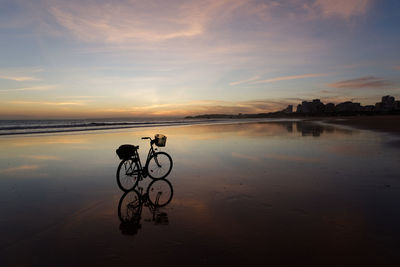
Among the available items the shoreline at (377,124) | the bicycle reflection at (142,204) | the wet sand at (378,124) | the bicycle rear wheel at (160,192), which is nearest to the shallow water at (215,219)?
the bicycle reflection at (142,204)

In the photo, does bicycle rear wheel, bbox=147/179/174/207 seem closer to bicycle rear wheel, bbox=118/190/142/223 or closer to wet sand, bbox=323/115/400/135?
bicycle rear wheel, bbox=118/190/142/223

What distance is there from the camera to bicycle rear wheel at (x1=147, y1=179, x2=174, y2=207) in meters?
6.86

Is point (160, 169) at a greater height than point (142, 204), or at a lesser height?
greater

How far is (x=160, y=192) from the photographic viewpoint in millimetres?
7750

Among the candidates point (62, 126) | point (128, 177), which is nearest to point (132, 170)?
point (128, 177)

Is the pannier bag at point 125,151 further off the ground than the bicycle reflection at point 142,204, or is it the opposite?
the pannier bag at point 125,151

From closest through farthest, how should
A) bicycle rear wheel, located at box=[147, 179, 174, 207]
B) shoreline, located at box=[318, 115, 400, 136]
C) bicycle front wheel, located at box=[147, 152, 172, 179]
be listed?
bicycle rear wheel, located at box=[147, 179, 174, 207]
bicycle front wheel, located at box=[147, 152, 172, 179]
shoreline, located at box=[318, 115, 400, 136]

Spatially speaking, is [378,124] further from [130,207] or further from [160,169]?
[130,207]

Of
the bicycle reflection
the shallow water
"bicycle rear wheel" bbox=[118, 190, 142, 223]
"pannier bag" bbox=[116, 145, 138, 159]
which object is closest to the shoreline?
the shallow water

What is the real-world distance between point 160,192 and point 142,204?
1061 millimetres

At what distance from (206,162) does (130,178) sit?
4317 mm

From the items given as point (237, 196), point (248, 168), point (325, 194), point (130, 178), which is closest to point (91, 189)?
point (130, 178)

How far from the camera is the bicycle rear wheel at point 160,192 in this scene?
22.5ft

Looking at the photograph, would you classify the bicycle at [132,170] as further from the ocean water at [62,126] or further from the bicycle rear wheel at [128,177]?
the ocean water at [62,126]
